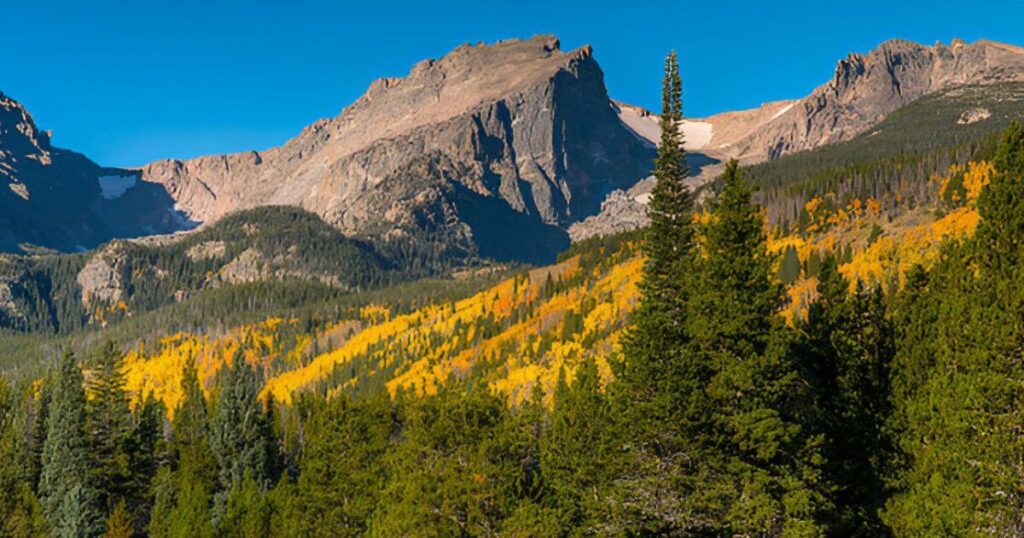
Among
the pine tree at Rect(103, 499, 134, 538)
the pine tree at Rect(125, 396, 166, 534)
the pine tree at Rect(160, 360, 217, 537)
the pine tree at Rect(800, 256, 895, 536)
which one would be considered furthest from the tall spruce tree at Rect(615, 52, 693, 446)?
the pine tree at Rect(125, 396, 166, 534)

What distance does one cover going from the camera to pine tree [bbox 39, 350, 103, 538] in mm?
68188

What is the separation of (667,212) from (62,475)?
60.7 metres

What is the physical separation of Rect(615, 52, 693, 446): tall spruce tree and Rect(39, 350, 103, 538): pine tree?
54885mm

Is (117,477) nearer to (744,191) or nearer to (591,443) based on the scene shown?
(591,443)

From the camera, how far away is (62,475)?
72.0 m

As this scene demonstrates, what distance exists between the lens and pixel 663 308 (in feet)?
122

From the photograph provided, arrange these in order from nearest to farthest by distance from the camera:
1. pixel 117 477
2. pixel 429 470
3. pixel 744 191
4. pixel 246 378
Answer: pixel 744 191 < pixel 429 470 < pixel 117 477 < pixel 246 378

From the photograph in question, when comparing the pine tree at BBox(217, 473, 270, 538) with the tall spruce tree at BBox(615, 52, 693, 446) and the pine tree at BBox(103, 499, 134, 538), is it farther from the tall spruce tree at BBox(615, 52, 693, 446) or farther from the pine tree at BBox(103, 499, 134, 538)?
the tall spruce tree at BBox(615, 52, 693, 446)

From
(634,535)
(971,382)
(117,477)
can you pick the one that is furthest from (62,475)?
(971,382)

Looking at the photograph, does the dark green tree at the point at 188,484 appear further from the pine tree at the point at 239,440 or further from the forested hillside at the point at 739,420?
the forested hillside at the point at 739,420

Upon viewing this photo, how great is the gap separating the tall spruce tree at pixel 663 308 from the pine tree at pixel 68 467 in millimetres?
54885

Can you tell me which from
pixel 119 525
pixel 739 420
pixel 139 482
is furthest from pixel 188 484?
pixel 739 420

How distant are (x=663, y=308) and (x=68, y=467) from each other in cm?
5985

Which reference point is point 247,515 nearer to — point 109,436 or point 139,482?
point 139,482
